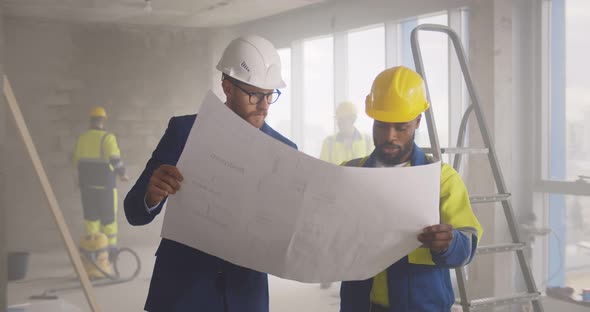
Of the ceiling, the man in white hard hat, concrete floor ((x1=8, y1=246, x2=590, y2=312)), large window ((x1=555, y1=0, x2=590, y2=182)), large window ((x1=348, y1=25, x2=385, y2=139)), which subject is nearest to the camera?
the man in white hard hat

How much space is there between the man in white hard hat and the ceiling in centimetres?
401

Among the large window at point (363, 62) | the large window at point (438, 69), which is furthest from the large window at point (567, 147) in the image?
the large window at point (363, 62)

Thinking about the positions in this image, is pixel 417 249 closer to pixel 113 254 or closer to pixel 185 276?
pixel 185 276

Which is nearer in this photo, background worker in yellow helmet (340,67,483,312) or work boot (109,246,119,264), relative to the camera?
background worker in yellow helmet (340,67,483,312)

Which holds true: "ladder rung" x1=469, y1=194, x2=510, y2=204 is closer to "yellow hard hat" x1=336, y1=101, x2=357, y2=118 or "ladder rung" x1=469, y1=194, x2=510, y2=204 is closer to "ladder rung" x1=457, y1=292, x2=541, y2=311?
"ladder rung" x1=457, y1=292, x2=541, y2=311

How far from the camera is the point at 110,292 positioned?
508cm

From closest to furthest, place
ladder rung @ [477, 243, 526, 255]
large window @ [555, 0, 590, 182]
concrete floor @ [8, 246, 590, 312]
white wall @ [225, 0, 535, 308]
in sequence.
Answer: ladder rung @ [477, 243, 526, 255] < large window @ [555, 0, 590, 182] < white wall @ [225, 0, 535, 308] < concrete floor @ [8, 246, 590, 312]

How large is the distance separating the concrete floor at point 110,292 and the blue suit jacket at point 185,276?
3336mm

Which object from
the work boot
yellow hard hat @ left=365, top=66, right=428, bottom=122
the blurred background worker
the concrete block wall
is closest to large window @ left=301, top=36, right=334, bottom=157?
the concrete block wall

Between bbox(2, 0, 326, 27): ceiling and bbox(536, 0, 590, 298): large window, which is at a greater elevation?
bbox(2, 0, 326, 27): ceiling

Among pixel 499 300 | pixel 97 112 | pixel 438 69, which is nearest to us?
pixel 499 300

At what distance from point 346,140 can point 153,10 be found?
2.04 m

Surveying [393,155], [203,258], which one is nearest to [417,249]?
[393,155]

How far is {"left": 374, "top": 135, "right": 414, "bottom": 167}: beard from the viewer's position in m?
1.49
